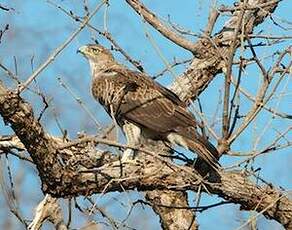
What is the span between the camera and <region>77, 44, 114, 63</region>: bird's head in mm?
7082

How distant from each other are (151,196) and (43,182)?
59.0 inches

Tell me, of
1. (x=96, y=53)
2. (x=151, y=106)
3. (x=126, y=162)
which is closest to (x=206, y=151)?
(x=126, y=162)

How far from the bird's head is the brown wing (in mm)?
564

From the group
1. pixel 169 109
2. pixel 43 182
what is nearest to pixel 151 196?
pixel 169 109

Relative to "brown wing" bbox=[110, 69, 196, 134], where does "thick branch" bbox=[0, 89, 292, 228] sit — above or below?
below

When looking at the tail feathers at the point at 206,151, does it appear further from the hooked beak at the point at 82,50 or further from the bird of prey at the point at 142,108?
the hooked beak at the point at 82,50

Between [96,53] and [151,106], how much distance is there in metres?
1.17

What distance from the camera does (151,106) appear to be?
20.3ft

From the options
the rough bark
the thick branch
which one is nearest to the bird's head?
the rough bark

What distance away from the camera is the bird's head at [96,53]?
23.2 ft

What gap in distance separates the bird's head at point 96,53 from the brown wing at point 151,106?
1.85 ft

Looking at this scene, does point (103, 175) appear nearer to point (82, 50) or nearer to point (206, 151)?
point (206, 151)

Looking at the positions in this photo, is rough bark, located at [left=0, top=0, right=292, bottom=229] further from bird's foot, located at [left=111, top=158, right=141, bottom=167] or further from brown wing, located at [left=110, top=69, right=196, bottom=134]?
brown wing, located at [left=110, top=69, right=196, bottom=134]

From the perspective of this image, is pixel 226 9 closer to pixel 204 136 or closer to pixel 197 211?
pixel 204 136
